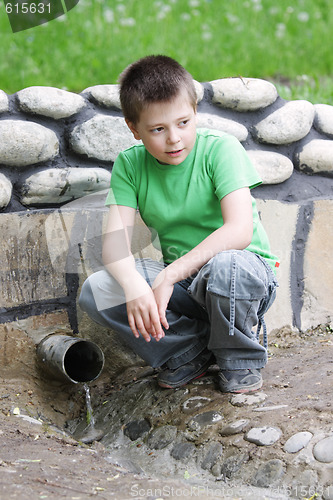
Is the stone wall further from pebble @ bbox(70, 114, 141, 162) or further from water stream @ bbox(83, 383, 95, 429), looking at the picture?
water stream @ bbox(83, 383, 95, 429)

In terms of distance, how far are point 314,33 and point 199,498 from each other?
11.8 ft

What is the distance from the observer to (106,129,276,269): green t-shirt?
1966 mm

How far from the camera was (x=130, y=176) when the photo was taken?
206 centimetres

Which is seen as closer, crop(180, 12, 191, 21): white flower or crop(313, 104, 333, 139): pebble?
crop(313, 104, 333, 139): pebble

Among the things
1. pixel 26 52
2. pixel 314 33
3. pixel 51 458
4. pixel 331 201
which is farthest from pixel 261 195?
pixel 314 33

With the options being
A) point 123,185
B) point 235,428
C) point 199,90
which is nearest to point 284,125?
point 199,90

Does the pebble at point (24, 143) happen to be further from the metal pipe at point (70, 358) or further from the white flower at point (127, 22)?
the white flower at point (127, 22)

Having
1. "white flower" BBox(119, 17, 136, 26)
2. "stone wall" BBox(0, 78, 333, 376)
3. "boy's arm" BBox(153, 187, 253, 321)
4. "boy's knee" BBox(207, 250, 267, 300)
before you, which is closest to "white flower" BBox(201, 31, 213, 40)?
"white flower" BBox(119, 17, 136, 26)

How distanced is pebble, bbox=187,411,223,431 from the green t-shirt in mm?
512

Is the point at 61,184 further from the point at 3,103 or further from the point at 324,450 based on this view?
the point at 324,450

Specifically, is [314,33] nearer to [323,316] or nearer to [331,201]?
[331,201]

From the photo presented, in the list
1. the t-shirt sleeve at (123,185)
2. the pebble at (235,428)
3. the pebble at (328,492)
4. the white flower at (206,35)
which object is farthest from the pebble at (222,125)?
the white flower at (206,35)

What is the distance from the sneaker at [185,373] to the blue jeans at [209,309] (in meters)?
0.02

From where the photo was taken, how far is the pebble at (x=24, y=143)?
7.20 ft
